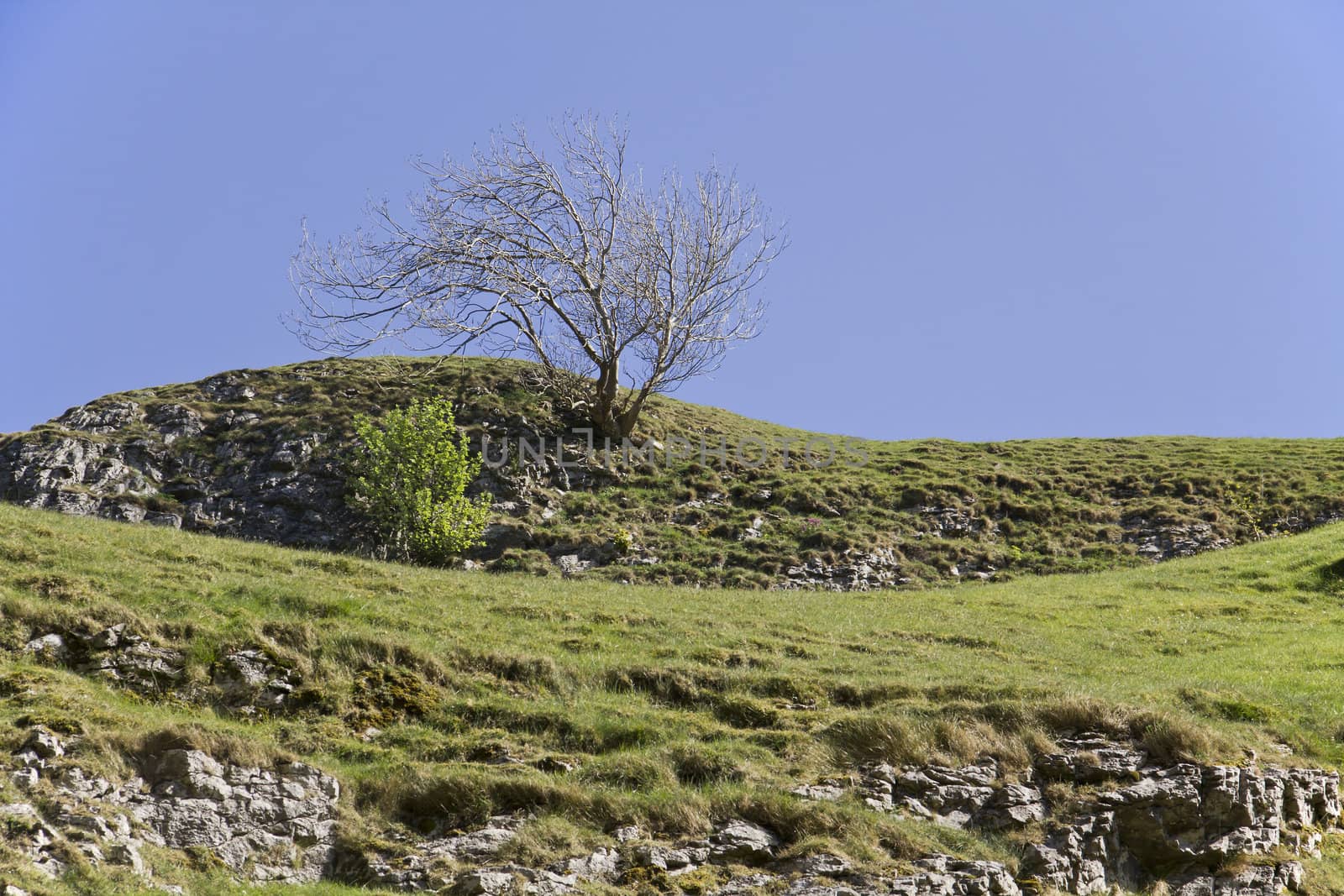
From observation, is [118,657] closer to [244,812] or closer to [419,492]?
[244,812]

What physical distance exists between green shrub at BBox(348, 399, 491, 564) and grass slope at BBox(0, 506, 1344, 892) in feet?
15.1

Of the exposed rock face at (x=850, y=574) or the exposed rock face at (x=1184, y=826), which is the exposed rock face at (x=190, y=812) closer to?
the exposed rock face at (x=1184, y=826)

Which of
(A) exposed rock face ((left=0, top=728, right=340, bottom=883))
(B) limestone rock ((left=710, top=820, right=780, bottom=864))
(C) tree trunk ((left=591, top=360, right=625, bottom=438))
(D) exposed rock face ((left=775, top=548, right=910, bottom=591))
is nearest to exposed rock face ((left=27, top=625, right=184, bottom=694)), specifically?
(A) exposed rock face ((left=0, top=728, right=340, bottom=883))

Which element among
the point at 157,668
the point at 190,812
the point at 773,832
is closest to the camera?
the point at 190,812

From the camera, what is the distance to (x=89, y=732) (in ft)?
35.9

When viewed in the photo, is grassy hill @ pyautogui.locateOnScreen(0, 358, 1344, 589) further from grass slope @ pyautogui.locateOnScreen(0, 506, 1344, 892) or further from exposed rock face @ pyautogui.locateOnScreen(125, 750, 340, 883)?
exposed rock face @ pyautogui.locateOnScreen(125, 750, 340, 883)

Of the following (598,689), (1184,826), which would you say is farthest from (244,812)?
(1184,826)

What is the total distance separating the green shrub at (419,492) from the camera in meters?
28.9

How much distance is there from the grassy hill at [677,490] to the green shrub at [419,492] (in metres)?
1.69

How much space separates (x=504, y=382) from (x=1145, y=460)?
2688 cm

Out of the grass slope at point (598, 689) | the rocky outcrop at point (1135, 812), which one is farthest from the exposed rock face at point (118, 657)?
the rocky outcrop at point (1135, 812)

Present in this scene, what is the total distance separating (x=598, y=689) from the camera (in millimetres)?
15727

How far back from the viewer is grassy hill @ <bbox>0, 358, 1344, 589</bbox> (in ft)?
105

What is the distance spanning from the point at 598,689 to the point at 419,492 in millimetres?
14539
